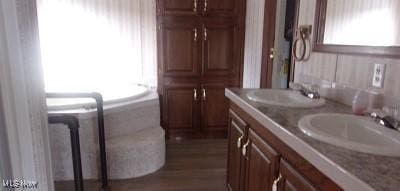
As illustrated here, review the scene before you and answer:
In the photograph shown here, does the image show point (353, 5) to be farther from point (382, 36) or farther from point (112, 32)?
point (112, 32)

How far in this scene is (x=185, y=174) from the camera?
2463 mm

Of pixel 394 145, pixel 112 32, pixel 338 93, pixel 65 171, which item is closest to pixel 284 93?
pixel 338 93

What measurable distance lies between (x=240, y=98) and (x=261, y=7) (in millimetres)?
1620

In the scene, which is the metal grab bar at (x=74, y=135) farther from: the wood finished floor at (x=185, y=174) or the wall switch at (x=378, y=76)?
the wall switch at (x=378, y=76)

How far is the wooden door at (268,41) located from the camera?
2.79 m

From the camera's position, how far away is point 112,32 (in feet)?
10.4

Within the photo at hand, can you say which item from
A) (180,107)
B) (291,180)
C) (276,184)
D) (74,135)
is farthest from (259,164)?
(180,107)

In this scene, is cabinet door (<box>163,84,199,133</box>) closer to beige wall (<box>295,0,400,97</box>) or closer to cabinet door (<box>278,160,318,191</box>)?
beige wall (<box>295,0,400,97</box>)

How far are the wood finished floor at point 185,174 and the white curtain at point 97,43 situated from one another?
3.39 ft

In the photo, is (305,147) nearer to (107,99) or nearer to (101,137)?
(101,137)

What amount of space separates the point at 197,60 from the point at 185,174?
129 cm

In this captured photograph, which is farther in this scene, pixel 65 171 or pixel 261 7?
pixel 261 7

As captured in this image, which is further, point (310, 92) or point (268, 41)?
point (268, 41)

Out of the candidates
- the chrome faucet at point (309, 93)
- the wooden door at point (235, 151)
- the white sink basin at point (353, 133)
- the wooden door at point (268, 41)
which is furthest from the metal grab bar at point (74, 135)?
the wooden door at point (268, 41)
